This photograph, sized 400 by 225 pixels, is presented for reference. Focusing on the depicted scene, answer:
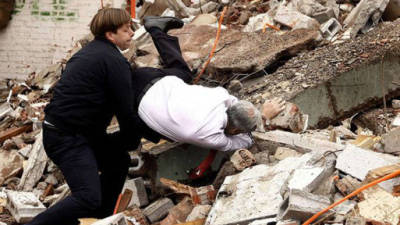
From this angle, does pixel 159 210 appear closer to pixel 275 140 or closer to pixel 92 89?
pixel 275 140

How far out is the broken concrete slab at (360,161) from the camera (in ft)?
11.2

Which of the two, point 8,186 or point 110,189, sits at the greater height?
point 110,189

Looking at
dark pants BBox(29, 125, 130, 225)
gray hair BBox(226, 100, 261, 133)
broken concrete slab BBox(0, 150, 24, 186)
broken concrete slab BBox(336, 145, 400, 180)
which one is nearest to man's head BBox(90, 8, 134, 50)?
dark pants BBox(29, 125, 130, 225)

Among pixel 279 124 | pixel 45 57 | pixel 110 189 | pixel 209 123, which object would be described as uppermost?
pixel 209 123

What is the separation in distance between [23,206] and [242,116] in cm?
204

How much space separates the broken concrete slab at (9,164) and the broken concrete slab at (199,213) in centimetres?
247

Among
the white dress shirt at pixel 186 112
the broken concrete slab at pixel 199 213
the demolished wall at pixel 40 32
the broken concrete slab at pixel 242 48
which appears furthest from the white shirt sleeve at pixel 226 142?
the demolished wall at pixel 40 32

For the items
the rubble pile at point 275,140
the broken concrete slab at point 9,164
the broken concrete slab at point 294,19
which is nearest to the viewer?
the rubble pile at point 275,140

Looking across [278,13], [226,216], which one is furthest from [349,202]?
[278,13]

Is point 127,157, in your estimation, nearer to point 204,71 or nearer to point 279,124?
point 279,124

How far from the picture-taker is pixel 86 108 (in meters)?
3.56

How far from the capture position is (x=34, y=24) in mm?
9516

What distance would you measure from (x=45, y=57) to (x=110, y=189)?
5953mm

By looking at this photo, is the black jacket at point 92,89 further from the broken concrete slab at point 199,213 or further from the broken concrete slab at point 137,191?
the broken concrete slab at point 137,191
